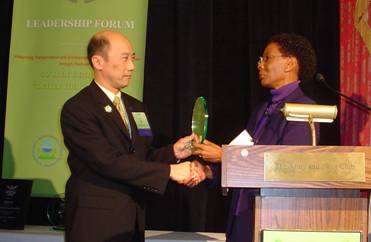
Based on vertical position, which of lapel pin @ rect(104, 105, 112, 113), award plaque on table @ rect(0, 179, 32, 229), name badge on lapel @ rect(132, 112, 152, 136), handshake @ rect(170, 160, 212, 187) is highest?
lapel pin @ rect(104, 105, 112, 113)

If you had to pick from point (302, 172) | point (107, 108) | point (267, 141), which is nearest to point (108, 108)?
point (107, 108)

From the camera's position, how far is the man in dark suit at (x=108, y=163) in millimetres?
2201

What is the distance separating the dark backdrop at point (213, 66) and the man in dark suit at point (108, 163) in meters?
1.24

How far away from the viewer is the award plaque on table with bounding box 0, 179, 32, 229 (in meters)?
3.54

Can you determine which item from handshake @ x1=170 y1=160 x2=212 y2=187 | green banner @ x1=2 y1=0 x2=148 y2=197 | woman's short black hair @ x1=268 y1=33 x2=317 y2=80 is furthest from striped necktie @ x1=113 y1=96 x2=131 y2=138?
green banner @ x1=2 y1=0 x2=148 y2=197

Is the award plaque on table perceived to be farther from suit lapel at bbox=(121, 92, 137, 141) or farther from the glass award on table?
the glass award on table

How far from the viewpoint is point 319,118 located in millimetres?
1653

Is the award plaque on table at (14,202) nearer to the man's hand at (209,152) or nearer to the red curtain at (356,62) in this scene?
the man's hand at (209,152)

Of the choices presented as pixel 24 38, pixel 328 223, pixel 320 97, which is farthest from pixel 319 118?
pixel 24 38

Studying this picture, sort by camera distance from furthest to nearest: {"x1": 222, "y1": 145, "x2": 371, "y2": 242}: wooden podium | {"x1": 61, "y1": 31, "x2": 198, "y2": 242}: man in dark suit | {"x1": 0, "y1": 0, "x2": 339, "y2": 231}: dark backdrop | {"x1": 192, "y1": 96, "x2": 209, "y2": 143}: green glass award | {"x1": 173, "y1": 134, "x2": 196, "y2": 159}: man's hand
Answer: {"x1": 0, "y1": 0, "x2": 339, "y2": 231}: dark backdrop, {"x1": 173, "y1": 134, "x2": 196, "y2": 159}: man's hand, {"x1": 61, "y1": 31, "x2": 198, "y2": 242}: man in dark suit, {"x1": 192, "y1": 96, "x2": 209, "y2": 143}: green glass award, {"x1": 222, "y1": 145, "x2": 371, "y2": 242}: wooden podium

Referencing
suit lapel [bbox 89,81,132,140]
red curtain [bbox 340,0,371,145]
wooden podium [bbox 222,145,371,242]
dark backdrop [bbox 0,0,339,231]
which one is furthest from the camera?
dark backdrop [bbox 0,0,339,231]

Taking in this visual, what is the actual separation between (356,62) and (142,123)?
1703 millimetres

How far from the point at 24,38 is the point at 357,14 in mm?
2261

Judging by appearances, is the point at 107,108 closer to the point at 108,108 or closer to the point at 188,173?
the point at 108,108
